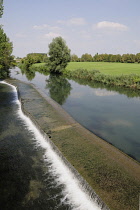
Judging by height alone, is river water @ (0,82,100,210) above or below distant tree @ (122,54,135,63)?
below

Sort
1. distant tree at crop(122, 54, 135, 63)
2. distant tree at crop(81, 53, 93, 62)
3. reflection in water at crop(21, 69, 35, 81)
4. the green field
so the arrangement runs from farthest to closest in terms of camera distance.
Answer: distant tree at crop(81, 53, 93, 62) < distant tree at crop(122, 54, 135, 63) < reflection in water at crop(21, 69, 35, 81) < the green field

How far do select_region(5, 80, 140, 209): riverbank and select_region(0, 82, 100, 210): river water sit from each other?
44 centimetres

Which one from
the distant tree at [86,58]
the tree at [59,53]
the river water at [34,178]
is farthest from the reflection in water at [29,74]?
the distant tree at [86,58]

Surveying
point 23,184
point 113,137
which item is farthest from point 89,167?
point 113,137

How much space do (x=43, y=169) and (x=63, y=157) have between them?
0.84 m

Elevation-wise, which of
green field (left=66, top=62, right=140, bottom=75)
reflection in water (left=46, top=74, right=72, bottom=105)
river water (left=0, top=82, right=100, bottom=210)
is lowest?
river water (left=0, top=82, right=100, bottom=210)

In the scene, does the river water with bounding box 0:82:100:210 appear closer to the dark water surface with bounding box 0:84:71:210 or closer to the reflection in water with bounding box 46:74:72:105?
the dark water surface with bounding box 0:84:71:210

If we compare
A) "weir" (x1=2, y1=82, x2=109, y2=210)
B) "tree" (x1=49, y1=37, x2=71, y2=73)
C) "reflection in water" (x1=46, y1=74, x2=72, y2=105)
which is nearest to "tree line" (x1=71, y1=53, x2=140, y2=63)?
"tree" (x1=49, y1=37, x2=71, y2=73)

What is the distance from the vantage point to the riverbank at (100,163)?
4.70 m

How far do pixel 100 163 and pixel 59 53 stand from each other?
3719 centimetres

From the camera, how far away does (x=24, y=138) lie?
8211 mm

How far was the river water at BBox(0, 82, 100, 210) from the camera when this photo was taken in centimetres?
Answer: 466

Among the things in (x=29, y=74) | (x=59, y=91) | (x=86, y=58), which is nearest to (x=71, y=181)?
(x=59, y=91)

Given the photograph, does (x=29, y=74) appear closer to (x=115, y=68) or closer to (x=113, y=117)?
(x=115, y=68)
